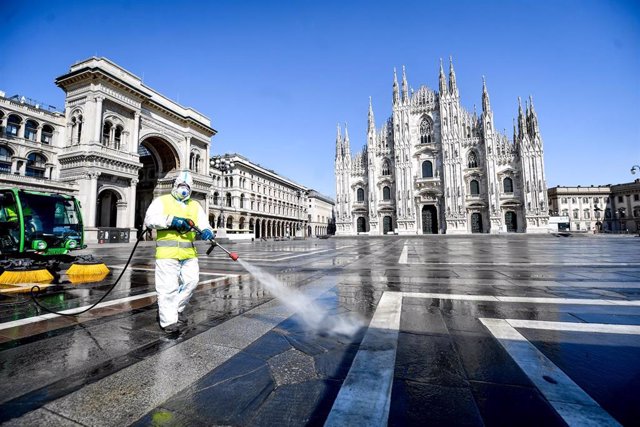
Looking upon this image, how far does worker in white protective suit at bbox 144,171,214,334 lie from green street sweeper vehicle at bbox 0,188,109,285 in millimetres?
4404

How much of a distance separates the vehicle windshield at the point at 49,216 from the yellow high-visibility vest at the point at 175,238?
6857 millimetres

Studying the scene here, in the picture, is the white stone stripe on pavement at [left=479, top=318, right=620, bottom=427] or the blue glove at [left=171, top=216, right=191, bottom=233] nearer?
the white stone stripe on pavement at [left=479, top=318, right=620, bottom=427]

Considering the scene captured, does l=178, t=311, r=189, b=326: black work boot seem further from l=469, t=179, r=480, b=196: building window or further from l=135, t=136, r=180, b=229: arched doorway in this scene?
l=469, t=179, r=480, b=196: building window

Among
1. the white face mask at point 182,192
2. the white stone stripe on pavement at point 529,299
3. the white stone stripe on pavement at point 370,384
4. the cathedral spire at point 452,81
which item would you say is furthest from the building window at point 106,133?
the cathedral spire at point 452,81

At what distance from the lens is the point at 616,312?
331 cm

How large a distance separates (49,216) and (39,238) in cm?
92

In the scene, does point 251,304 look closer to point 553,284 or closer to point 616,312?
point 616,312

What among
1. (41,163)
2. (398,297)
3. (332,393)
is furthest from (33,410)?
(41,163)

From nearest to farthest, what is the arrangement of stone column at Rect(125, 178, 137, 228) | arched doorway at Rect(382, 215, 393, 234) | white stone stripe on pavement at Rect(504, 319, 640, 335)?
1. white stone stripe on pavement at Rect(504, 319, 640, 335)
2. stone column at Rect(125, 178, 137, 228)
3. arched doorway at Rect(382, 215, 393, 234)

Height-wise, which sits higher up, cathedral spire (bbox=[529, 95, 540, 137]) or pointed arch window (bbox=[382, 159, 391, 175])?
cathedral spire (bbox=[529, 95, 540, 137])

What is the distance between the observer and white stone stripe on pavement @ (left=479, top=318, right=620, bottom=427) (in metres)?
1.39

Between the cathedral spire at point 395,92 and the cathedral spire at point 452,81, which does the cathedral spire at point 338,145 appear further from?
the cathedral spire at point 452,81

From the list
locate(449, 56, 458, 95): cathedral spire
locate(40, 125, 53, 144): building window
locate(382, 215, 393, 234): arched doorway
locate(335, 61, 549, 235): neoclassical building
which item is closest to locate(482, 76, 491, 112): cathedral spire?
locate(335, 61, 549, 235): neoclassical building

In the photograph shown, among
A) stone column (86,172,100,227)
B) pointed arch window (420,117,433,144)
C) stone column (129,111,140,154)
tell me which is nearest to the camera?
stone column (86,172,100,227)
